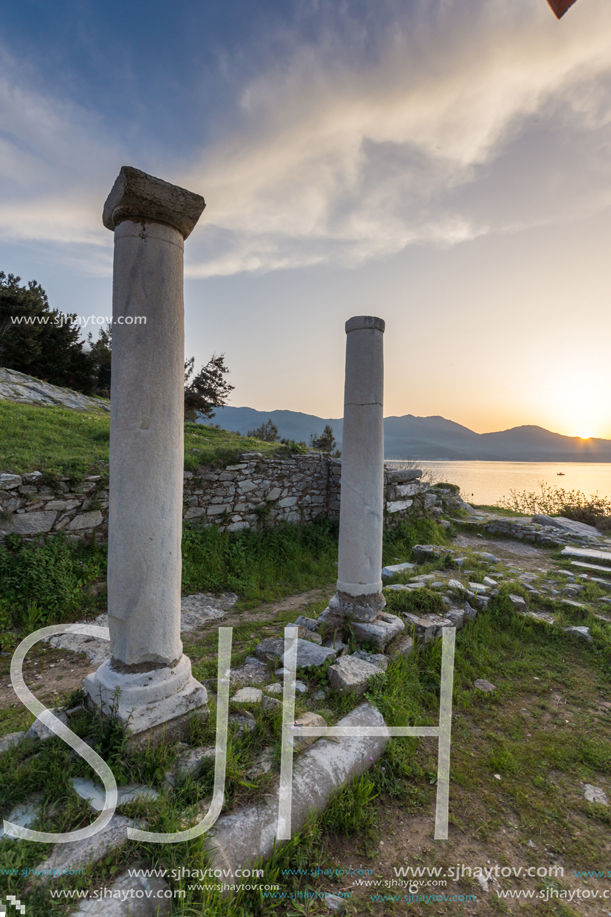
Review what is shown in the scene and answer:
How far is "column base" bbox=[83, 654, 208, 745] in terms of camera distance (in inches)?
96.7

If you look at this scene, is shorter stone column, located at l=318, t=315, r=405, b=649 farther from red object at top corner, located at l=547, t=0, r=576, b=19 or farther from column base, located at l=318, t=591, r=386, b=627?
red object at top corner, located at l=547, t=0, r=576, b=19

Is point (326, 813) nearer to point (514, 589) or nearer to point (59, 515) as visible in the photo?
point (514, 589)

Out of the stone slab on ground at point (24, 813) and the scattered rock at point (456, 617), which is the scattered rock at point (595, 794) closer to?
the scattered rock at point (456, 617)

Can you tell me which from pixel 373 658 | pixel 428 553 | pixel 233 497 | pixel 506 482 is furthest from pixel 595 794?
pixel 506 482

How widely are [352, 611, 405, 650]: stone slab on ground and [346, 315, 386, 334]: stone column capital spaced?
10.6ft

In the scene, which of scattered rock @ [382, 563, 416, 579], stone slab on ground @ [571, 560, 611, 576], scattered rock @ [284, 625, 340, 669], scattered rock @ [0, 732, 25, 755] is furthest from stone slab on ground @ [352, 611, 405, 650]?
stone slab on ground @ [571, 560, 611, 576]

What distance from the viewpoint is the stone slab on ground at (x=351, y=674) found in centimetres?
345

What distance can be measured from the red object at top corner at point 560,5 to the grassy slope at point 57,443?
6.49m

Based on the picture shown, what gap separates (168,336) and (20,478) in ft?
13.9

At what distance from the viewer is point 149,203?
8.43 ft

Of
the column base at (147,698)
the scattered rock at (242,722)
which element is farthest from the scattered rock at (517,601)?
the column base at (147,698)

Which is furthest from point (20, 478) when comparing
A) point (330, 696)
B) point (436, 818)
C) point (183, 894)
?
point (436, 818)

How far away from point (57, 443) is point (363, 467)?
5735 mm

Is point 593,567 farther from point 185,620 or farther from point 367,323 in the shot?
point 185,620
